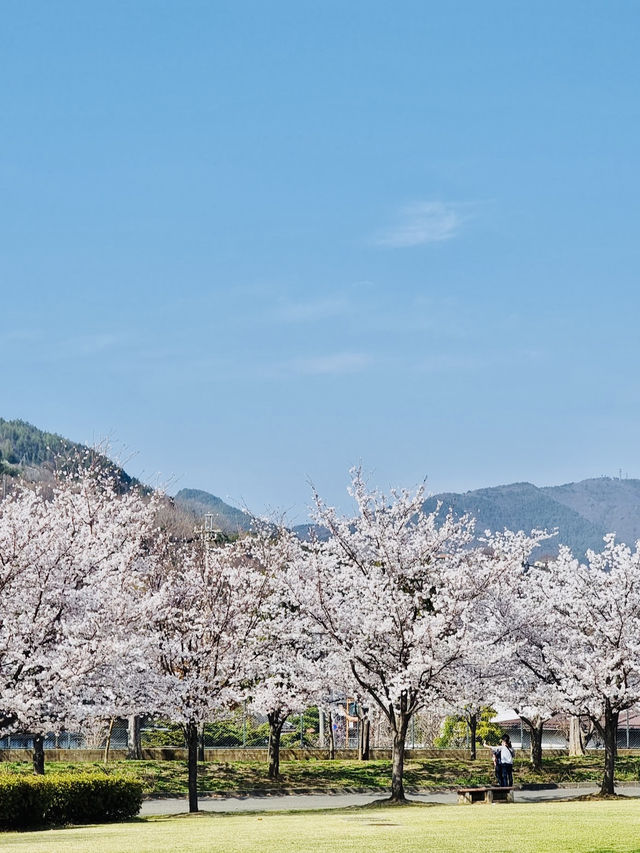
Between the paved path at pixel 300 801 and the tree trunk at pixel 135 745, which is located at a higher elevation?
the tree trunk at pixel 135 745

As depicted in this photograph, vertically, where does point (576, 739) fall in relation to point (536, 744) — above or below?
below

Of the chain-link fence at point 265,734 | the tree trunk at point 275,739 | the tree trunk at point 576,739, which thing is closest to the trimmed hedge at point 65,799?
the chain-link fence at point 265,734

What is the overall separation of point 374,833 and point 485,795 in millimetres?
11485

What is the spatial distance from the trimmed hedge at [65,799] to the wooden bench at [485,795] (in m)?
9.31

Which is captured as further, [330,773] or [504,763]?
[330,773]

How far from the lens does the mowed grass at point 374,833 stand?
17.5m

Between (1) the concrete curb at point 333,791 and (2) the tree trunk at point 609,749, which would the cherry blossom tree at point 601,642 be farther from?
(1) the concrete curb at point 333,791

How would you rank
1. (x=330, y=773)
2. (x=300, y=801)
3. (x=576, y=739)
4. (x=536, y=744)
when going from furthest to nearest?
(x=576, y=739) → (x=536, y=744) → (x=330, y=773) → (x=300, y=801)

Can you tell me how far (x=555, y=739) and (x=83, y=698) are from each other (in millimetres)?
49735

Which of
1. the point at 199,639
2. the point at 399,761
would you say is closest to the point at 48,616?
the point at 199,639

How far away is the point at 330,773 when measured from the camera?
126 ft

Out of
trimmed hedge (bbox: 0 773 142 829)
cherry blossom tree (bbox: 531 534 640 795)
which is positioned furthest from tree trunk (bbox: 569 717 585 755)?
trimmed hedge (bbox: 0 773 142 829)

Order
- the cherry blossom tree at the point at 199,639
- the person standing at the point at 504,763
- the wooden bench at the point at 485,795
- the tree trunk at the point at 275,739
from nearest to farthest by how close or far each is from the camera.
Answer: the cherry blossom tree at the point at 199,639 < the wooden bench at the point at 485,795 < the person standing at the point at 504,763 < the tree trunk at the point at 275,739

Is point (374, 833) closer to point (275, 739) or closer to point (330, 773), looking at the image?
point (275, 739)
